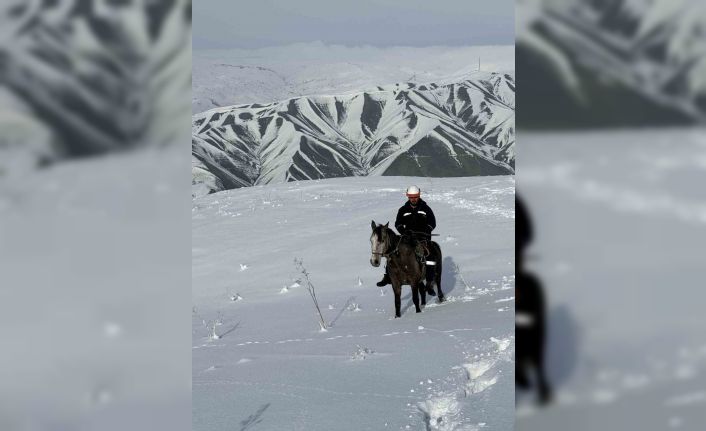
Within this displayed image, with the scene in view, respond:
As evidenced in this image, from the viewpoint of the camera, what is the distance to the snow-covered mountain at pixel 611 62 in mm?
2178

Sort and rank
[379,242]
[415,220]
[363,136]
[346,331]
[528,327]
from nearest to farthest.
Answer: [528,327]
[346,331]
[379,242]
[415,220]
[363,136]

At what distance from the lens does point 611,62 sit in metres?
2.22

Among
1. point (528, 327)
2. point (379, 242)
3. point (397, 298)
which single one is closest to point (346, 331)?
point (397, 298)

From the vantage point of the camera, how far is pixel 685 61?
7.34ft

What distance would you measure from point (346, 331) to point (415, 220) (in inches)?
71.4

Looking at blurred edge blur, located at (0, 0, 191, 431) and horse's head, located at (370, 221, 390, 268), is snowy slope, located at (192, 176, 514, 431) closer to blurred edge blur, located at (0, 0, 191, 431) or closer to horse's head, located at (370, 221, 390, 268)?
horse's head, located at (370, 221, 390, 268)

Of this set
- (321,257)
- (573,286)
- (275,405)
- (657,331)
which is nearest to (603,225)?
(573,286)

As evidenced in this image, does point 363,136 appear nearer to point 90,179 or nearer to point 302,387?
point 302,387

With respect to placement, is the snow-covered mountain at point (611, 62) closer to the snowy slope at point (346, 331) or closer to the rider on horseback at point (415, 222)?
the snowy slope at point (346, 331)

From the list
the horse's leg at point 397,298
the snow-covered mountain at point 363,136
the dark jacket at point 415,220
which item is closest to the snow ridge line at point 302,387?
the horse's leg at point 397,298

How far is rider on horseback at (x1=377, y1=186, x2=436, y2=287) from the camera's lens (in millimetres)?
8621

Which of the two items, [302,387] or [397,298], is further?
[397,298]

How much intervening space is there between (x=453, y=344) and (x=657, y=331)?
4089 millimetres

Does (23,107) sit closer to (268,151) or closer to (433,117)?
(268,151)
